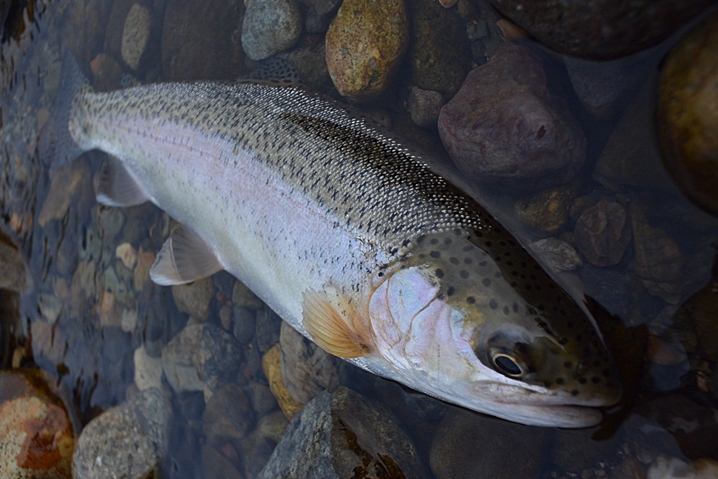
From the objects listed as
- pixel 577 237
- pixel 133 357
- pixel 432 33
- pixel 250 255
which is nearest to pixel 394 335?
pixel 250 255

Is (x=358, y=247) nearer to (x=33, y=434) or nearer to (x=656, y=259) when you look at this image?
(x=656, y=259)

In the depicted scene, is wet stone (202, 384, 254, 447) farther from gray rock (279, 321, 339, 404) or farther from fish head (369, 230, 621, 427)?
fish head (369, 230, 621, 427)

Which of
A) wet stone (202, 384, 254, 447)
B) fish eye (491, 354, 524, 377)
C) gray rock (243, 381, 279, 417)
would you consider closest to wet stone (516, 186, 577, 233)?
fish eye (491, 354, 524, 377)

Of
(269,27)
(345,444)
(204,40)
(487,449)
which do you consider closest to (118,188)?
(204,40)

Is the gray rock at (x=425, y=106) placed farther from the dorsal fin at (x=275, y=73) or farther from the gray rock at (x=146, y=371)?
the gray rock at (x=146, y=371)

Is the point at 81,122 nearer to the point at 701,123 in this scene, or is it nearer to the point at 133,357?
the point at 133,357

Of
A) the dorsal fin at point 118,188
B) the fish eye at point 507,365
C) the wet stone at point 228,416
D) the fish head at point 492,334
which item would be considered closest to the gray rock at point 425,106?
the fish head at point 492,334

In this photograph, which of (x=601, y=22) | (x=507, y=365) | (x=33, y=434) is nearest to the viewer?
(x=507, y=365)
